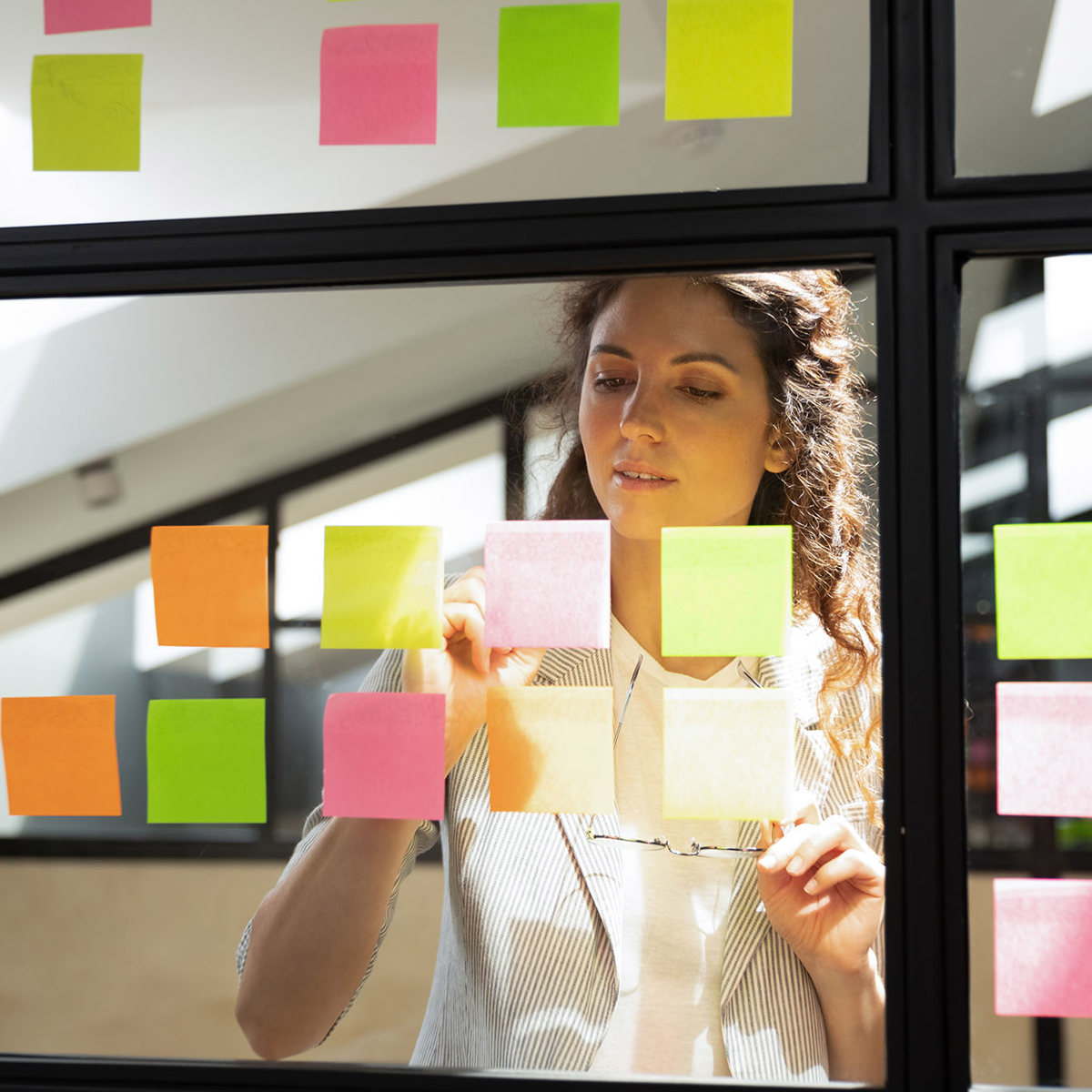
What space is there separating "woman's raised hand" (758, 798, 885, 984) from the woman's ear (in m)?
0.31

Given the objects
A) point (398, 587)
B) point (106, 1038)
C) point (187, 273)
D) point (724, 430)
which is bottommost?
point (106, 1038)

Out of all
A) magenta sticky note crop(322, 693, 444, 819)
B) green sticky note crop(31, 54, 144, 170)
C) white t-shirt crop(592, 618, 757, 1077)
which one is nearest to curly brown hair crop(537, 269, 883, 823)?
white t-shirt crop(592, 618, 757, 1077)

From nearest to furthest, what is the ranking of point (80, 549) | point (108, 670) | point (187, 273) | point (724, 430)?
point (187, 273) → point (724, 430) → point (80, 549) → point (108, 670)

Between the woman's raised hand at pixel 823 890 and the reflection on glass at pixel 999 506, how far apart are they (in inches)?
4.2

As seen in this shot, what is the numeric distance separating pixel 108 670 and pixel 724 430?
4663 mm

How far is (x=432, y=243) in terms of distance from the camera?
84cm

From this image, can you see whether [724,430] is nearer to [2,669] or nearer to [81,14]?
[81,14]

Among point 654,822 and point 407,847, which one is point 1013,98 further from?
point 407,847

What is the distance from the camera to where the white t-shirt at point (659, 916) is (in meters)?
0.95

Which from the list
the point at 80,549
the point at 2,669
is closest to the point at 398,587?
the point at 80,549

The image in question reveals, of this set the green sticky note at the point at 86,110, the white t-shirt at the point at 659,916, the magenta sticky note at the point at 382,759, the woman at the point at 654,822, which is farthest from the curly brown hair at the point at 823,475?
the green sticky note at the point at 86,110

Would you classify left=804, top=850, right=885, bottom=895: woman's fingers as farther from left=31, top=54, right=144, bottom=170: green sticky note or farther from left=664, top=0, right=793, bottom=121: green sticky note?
left=31, top=54, right=144, bottom=170: green sticky note

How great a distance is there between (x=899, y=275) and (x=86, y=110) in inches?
28.8

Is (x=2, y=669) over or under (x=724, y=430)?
under
